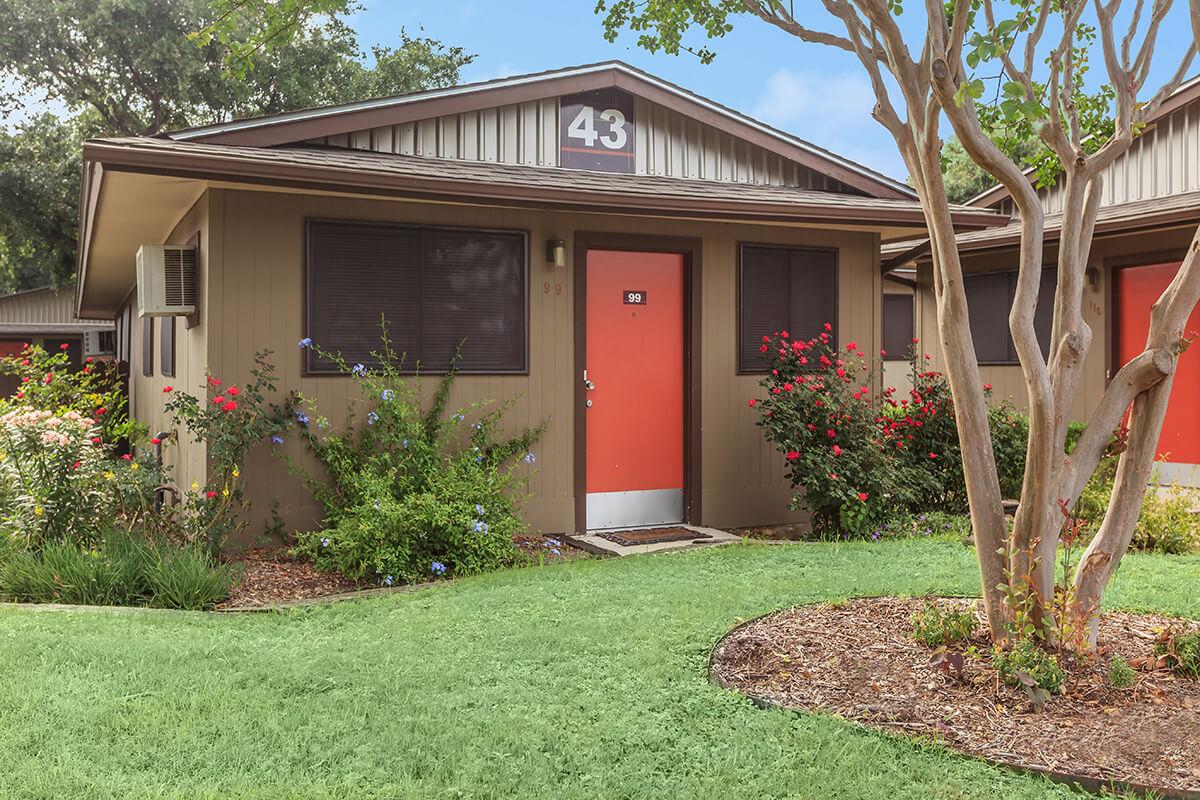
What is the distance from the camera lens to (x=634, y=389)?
8.58 meters

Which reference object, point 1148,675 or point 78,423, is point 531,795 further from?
point 78,423

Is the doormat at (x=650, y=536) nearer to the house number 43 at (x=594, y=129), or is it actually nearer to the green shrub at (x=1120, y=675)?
the house number 43 at (x=594, y=129)

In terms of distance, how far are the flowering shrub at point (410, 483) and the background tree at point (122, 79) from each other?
60.1ft

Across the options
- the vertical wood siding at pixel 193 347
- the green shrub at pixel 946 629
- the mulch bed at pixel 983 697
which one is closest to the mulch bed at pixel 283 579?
the vertical wood siding at pixel 193 347

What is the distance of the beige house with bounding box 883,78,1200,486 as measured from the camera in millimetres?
9742

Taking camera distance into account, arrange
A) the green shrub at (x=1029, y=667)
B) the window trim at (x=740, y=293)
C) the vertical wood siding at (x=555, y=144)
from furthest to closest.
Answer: the window trim at (x=740, y=293) → the vertical wood siding at (x=555, y=144) → the green shrub at (x=1029, y=667)

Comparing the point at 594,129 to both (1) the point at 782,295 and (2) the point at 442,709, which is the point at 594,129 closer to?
(1) the point at 782,295

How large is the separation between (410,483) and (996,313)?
759 cm

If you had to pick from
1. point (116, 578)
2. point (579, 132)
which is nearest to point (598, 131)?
point (579, 132)

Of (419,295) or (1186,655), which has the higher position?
(419,295)

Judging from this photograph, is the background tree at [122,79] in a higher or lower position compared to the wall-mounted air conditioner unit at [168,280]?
higher

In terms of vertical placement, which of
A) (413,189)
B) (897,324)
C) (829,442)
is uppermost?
(413,189)

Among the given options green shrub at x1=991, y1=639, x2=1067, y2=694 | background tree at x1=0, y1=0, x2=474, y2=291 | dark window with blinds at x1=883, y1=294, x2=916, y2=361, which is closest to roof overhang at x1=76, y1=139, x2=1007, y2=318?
green shrub at x1=991, y1=639, x2=1067, y2=694

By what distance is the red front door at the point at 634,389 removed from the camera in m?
8.41
